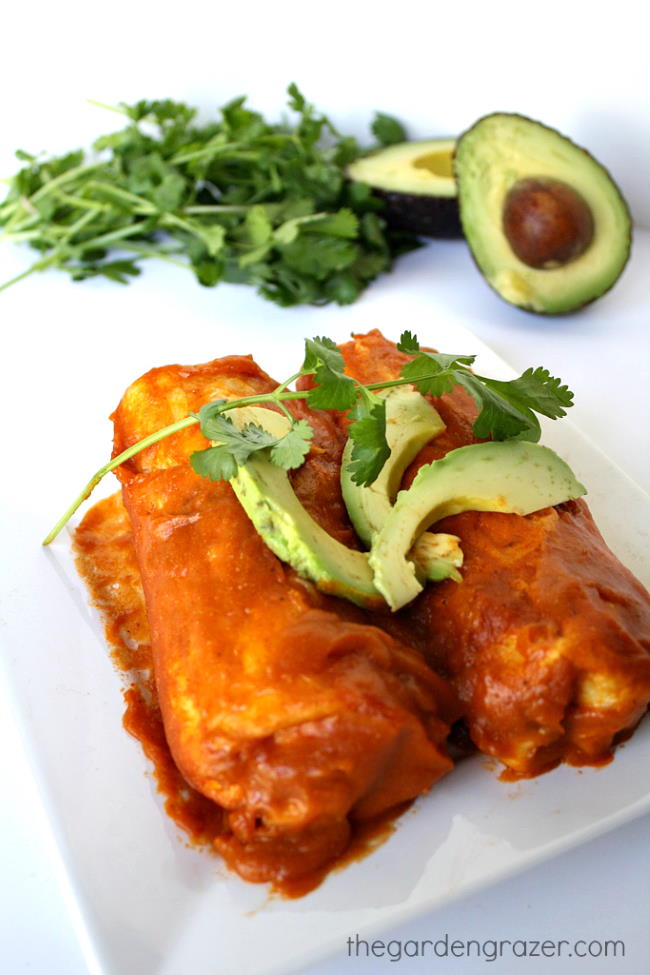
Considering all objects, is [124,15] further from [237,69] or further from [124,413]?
[124,413]

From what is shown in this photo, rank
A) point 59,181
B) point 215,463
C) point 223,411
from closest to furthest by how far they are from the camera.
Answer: point 215,463, point 223,411, point 59,181

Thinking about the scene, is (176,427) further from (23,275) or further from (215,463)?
(23,275)

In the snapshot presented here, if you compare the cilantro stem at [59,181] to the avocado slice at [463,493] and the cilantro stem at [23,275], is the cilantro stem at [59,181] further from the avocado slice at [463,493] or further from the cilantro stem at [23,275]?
the avocado slice at [463,493]

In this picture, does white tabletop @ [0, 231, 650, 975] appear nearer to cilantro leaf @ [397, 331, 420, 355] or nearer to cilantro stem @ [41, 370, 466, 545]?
cilantro stem @ [41, 370, 466, 545]

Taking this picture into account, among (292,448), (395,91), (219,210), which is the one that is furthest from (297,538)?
(395,91)

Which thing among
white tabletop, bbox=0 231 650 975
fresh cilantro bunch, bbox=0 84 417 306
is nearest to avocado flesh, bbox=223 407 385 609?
white tabletop, bbox=0 231 650 975

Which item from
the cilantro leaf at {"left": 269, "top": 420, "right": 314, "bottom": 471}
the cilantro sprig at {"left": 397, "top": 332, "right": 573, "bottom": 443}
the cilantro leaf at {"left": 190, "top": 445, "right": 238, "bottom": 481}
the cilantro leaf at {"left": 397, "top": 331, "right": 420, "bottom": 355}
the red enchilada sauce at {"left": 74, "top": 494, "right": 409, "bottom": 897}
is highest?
the cilantro leaf at {"left": 397, "top": 331, "right": 420, "bottom": 355}

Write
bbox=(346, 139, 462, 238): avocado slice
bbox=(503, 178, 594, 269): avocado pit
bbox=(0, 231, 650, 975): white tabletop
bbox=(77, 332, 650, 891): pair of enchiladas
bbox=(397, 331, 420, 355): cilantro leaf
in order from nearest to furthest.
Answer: bbox=(77, 332, 650, 891): pair of enchiladas
bbox=(0, 231, 650, 975): white tabletop
bbox=(397, 331, 420, 355): cilantro leaf
bbox=(503, 178, 594, 269): avocado pit
bbox=(346, 139, 462, 238): avocado slice

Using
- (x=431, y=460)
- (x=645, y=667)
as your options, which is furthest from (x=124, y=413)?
(x=645, y=667)
